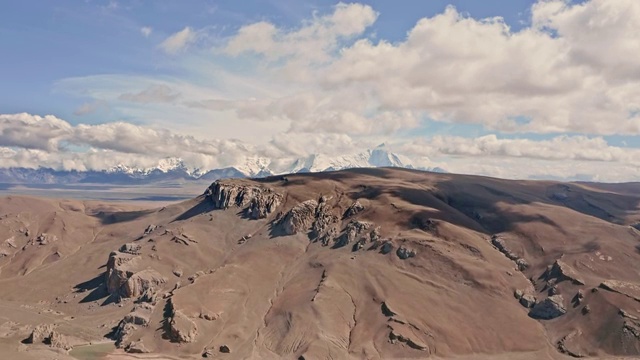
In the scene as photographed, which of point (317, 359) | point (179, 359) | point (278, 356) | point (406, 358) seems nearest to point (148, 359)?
point (179, 359)

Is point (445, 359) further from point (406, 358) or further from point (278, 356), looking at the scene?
point (278, 356)

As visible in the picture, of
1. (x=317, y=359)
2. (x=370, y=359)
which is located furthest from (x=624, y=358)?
(x=317, y=359)

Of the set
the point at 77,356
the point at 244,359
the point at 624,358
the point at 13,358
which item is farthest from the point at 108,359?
the point at 624,358

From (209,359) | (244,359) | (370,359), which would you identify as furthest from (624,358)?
(209,359)

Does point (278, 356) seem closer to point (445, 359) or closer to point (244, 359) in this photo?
point (244, 359)

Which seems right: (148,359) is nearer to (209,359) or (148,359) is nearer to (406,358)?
(209,359)

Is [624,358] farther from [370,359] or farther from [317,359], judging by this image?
[317,359]
